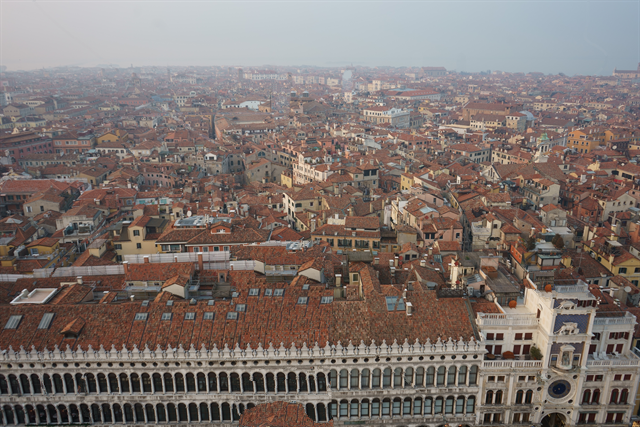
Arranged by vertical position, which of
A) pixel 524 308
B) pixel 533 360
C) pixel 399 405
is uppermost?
pixel 524 308

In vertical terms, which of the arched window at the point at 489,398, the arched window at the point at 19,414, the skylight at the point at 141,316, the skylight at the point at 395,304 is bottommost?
the arched window at the point at 19,414

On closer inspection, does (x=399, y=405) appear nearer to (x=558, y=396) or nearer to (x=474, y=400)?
(x=474, y=400)

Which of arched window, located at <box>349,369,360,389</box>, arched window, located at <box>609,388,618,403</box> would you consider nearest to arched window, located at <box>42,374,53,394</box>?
arched window, located at <box>349,369,360,389</box>

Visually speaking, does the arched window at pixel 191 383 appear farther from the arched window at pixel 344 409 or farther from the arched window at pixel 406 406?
the arched window at pixel 406 406

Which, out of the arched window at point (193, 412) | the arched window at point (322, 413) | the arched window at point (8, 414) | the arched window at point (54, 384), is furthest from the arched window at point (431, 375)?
the arched window at point (8, 414)

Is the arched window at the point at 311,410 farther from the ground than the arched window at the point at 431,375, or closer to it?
closer to it

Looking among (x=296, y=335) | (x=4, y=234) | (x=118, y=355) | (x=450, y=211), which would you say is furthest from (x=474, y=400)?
(x=4, y=234)
